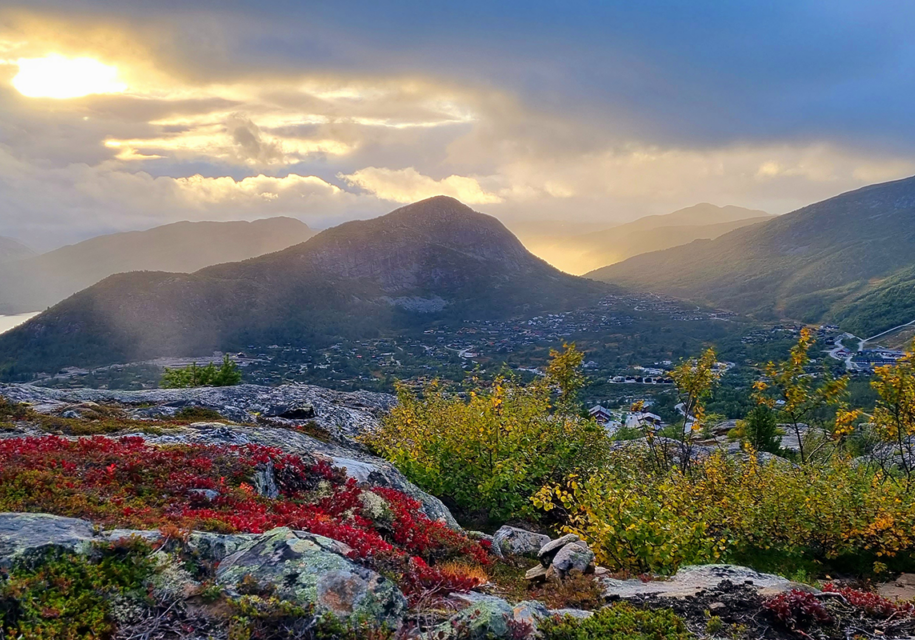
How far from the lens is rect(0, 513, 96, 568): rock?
4.57 meters

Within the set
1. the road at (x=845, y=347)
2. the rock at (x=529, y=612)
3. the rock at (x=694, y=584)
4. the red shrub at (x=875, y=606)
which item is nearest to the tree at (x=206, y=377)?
the rock at (x=694, y=584)

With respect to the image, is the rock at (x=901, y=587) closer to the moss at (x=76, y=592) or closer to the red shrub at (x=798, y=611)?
the red shrub at (x=798, y=611)

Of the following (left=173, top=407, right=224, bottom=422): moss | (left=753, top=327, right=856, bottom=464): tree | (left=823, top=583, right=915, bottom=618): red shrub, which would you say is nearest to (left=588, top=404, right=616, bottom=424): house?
(left=753, top=327, right=856, bottom=464): tree

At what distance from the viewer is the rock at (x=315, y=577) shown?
15.9 feet

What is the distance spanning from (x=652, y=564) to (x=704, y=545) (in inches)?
63.5

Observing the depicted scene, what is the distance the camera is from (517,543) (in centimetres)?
1095

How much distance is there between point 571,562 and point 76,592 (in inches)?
249

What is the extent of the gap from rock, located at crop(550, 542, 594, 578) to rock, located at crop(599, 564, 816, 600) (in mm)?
492

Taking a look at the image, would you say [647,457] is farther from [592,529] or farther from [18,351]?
[18,351]

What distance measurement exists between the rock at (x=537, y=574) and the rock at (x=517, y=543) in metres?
1.71

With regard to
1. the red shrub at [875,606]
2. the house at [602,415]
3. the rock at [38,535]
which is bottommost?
the house at [602,415]

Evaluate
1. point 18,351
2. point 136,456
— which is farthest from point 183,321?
point 136,456

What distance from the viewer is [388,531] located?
809cm

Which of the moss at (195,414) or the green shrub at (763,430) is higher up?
the moss at (195,414)
